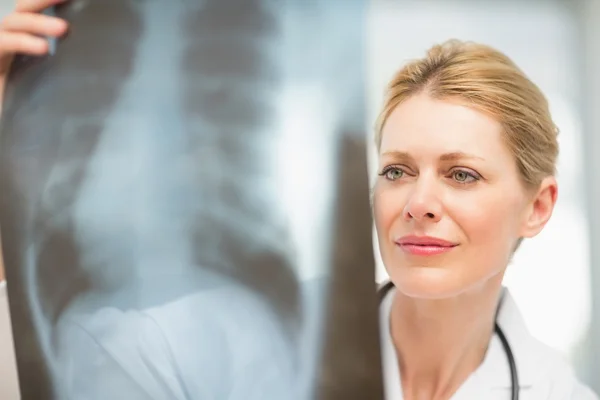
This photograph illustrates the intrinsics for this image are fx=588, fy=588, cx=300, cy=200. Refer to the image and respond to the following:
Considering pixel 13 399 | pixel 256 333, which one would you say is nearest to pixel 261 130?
pixel 256 333

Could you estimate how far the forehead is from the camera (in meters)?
0.80

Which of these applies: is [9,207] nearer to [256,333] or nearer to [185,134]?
[185,134]

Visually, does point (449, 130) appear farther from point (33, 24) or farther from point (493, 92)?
point (33, 24)

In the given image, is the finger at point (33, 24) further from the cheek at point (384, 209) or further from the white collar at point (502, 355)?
the white collar at point (502, 355)

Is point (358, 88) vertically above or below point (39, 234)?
above

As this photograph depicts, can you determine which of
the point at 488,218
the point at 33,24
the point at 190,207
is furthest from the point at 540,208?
the point at 33,24

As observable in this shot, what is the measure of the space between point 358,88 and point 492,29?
0.25 metres

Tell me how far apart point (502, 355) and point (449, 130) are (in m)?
0.36

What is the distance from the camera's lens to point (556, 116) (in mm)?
929

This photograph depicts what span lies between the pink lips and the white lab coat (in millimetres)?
123

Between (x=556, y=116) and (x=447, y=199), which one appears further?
(x=556, y=116)

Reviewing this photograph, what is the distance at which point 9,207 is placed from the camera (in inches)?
33.2

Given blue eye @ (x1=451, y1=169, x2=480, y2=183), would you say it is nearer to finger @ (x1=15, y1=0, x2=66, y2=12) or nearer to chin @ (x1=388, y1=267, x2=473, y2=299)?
chin @ (x1=388, y1=267, x2=473, y2=299)

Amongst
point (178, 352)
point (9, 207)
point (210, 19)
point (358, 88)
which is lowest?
point (178, 352)
